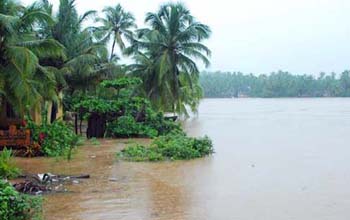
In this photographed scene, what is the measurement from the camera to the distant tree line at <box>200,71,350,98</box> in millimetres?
110500

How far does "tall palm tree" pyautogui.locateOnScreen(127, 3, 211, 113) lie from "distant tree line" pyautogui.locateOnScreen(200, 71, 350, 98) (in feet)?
278

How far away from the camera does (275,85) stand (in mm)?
111750

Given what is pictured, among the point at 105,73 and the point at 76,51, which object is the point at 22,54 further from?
the point at 105,73

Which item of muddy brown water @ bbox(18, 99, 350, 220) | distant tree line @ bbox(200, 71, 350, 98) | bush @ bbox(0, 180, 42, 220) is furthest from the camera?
distant tree line @ bbox(200, 71, 350, 98)

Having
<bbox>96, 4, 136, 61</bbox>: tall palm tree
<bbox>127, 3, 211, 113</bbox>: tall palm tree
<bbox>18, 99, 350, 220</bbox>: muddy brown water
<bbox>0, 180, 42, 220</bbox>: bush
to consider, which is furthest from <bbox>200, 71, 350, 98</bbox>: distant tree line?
<bbox>0, 180, 42, 220</bbox>: bush

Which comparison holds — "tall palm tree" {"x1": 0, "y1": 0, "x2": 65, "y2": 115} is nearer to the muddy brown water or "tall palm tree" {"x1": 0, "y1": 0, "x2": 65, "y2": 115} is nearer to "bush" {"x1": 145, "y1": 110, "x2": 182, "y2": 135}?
the muddy brown water

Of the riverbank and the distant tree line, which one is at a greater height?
the distant tree line

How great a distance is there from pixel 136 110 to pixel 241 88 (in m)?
Result: 104

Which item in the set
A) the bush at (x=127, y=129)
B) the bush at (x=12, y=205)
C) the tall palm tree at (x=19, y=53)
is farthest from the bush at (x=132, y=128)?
the bush at (x=12, y=205)

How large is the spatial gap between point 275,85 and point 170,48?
87.3 m

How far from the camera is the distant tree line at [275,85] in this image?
110 metres

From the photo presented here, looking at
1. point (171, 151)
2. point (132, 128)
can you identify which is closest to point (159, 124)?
point (132, 128)

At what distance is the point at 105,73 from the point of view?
25656mm

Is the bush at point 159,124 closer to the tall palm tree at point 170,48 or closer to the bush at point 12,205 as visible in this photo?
the tall palm tree at point 170,48
